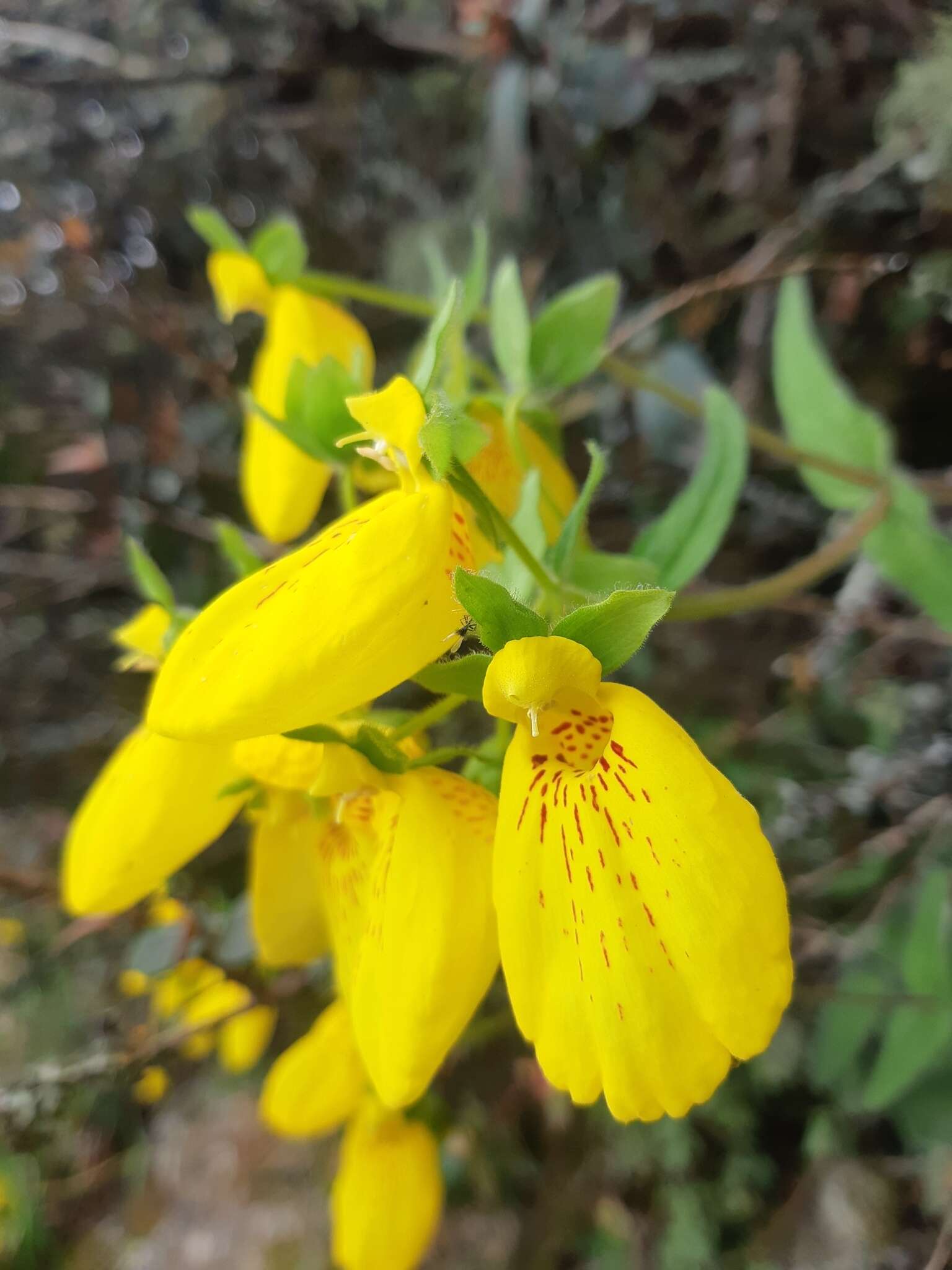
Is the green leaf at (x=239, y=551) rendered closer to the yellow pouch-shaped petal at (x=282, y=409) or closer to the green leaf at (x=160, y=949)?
the yellow pouch-shaped petal at (x=282, y=409)

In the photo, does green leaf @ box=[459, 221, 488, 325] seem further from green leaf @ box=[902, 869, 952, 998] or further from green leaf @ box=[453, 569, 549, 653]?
green leaf @ box=[902, 869, 952, 998]

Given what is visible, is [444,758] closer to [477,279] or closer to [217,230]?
[477,279]

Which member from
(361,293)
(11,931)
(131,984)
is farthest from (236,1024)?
(361,293)

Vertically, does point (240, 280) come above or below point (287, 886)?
above

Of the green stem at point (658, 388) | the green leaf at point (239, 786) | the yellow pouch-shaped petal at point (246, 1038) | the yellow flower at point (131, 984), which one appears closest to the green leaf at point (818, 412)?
the green stem at point (658, 388)

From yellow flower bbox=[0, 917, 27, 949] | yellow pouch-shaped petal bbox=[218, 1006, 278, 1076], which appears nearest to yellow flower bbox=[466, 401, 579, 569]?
yellow pouch-shaped petal bbox=[218, 1006, 278, 1076]
